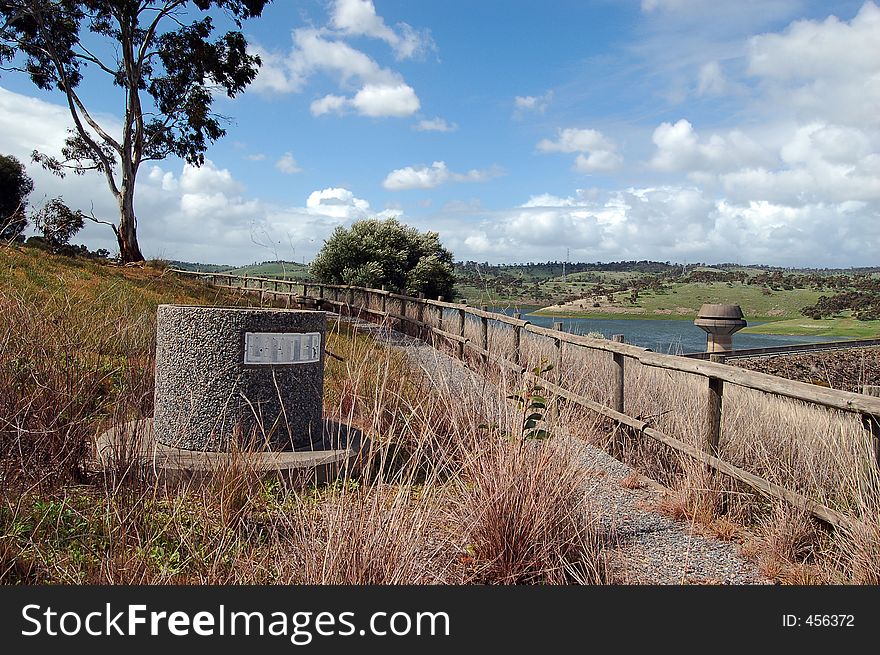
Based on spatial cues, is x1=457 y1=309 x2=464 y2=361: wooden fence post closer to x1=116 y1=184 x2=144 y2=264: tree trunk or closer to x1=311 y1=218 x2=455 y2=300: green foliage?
x1=311 y1=218 x2=455 y2=300: green foliage

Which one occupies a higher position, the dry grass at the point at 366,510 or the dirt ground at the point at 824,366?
the dry grass at the point at 366,510

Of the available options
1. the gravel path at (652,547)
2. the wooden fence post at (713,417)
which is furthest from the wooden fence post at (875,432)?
the wooden fence post at (713,417)

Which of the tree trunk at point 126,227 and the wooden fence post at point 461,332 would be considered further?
the tree trunk at point 126,227

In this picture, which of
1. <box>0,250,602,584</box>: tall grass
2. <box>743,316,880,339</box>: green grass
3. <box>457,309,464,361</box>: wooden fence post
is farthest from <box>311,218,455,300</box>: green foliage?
<box>743,316,880,339</box>: green grass

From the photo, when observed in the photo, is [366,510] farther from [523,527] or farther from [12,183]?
→ [12,183]

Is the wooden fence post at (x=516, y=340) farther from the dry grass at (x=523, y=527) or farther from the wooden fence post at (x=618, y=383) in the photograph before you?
the dry grass at (x=523, y=527)

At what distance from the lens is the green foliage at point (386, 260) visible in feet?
70.2

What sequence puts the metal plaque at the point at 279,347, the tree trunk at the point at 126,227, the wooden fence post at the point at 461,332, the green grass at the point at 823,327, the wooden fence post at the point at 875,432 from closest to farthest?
1. the wooden fence post at the point at 875,432
2. the metal plaque at the point at 279,347
3. the wooden fence post at the point at 461,332
4. the tree trunk at the point at 126,227
5. the green grass at the point at 823,327

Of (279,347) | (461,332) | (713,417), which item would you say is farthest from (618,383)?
(461,332)

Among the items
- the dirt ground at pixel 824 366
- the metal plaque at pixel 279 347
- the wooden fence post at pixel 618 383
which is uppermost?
the metal plaque at pixel 279 347

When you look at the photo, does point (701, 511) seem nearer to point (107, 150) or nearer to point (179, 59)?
point (179, 59)

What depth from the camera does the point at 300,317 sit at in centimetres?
431

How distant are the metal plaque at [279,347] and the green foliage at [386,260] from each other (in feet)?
54.4

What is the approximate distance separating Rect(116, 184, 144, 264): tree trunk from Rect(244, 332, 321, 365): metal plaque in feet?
69.2
